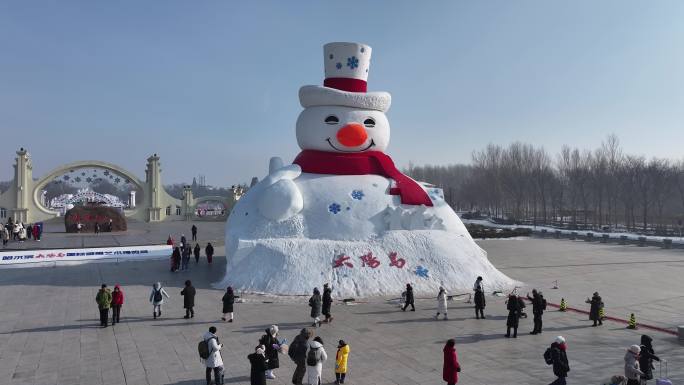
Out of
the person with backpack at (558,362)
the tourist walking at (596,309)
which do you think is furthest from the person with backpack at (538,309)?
the person with backpack at (558,362)

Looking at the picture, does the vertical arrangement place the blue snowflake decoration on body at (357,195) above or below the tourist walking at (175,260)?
above

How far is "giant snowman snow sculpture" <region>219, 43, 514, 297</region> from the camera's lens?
51.5 feet

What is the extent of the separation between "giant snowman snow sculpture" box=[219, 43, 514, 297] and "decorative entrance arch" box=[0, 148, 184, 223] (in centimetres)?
3729

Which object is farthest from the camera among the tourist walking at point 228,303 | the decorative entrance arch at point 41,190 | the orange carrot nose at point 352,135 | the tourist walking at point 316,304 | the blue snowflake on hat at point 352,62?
the decorative entrance arch at point 41,190

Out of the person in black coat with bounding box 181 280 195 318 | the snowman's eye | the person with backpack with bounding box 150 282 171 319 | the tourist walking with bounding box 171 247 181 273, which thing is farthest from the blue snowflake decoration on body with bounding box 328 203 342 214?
Result: the tourist walking with bounding box 171 247 181 273

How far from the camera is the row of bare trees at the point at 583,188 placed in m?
54.6

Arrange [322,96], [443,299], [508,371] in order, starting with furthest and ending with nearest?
[322,96]
[443,299]
[508,371]

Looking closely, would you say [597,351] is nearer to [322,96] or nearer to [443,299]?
[443,299]

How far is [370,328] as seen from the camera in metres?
11.7

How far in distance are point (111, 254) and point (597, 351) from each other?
22.0 metres

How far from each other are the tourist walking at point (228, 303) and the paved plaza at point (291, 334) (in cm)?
27

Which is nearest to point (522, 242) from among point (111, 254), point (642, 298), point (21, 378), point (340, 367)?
point (642, 298)

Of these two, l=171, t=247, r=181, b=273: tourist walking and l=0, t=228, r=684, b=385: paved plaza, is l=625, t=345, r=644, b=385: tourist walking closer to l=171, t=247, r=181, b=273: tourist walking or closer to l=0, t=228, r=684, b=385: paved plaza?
l=0, t=228, r=684, b=385: paved plaza

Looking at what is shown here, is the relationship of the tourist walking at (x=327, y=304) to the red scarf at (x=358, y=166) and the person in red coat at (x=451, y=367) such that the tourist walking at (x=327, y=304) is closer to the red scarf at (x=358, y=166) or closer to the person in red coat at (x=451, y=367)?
the person in red coat at (x=451, y=367)
